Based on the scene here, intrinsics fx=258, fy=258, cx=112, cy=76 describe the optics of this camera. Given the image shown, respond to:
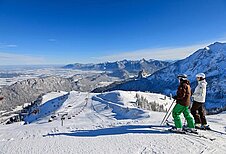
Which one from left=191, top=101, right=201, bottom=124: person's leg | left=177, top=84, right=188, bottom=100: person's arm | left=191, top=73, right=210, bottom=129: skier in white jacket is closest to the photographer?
left=177, top=84, right=188, bottom=100: person's arm

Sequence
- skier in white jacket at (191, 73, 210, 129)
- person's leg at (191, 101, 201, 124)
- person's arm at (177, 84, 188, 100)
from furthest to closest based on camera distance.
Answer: person's leg at (191, 101, 201, 124), skier in white jacket at (191, 73, 210, 129), person's arm at (177, 84, 188, 100)

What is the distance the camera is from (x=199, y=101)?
1286 centimetres

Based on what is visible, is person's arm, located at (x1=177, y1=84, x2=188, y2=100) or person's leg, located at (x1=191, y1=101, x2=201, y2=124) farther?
person's leg, located at (x1=191, y1=101, x2=201, y2=124)

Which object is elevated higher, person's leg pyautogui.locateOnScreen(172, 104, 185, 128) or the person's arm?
the person's arm

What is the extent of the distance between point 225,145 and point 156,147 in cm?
287

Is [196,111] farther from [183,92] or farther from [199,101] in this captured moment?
[183,92]

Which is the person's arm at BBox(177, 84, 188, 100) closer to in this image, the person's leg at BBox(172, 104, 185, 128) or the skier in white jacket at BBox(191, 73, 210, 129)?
the person's leg at BBox(172, 104, 185, 128)

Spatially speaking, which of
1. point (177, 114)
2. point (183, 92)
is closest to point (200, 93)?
point (183, 92)

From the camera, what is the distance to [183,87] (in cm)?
1204

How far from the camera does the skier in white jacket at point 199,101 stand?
12.7 m

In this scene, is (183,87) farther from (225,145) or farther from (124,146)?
(124,146)

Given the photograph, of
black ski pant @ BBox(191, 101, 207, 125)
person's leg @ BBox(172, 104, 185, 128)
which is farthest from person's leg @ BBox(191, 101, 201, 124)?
person's leg @ BBox(172, 104, 185, 128)

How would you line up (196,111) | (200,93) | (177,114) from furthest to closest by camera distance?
(196,111), (200,93), (177,114)

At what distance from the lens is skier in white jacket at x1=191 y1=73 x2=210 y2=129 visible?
12703 mm
